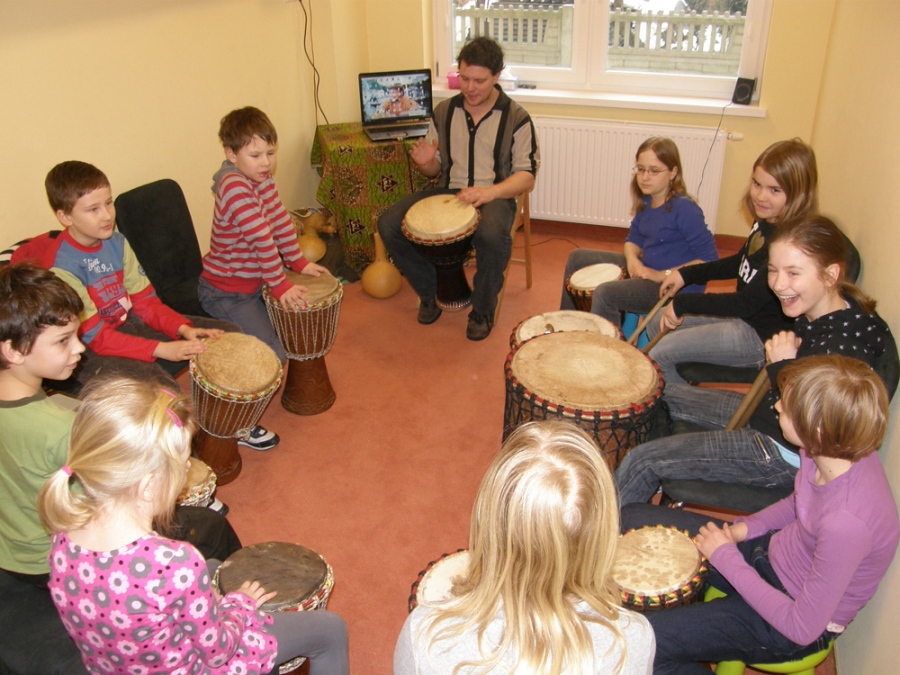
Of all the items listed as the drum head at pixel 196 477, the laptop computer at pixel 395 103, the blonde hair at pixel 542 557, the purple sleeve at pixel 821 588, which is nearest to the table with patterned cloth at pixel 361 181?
the laptop computer at pixel 395 103

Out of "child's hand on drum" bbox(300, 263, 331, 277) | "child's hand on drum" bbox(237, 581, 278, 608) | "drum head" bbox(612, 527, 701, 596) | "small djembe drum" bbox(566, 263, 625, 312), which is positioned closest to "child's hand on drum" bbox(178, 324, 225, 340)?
"child's hand on drum" bbox(300, 263, 331, 277)

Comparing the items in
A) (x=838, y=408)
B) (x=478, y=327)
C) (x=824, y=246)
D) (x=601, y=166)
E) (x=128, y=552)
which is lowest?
(x=478, y=327)

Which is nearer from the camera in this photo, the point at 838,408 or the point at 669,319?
the point at 838,408

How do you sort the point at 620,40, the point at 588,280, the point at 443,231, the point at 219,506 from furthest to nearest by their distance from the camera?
the point at 620,40 < the point at 443,231 < the point at 588,280 < the point at 219,506

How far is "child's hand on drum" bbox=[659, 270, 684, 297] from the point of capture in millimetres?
2953

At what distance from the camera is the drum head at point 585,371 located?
7.21 ft

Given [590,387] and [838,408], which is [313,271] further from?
[838,408]

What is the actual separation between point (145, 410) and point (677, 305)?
196 centimetres

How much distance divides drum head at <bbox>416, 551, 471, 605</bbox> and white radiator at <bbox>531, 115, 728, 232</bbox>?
3.41m

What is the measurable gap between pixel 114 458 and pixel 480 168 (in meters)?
2.88

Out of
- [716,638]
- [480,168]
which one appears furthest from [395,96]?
[716,638]

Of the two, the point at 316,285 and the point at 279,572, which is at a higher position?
the point at 316,285

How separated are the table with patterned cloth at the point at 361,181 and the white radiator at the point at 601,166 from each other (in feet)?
2.88

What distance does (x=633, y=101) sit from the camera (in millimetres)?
4477
